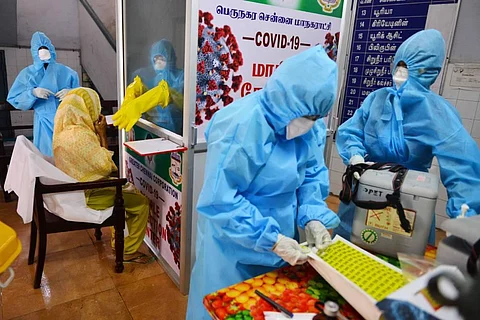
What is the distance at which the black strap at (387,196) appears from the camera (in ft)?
3.68

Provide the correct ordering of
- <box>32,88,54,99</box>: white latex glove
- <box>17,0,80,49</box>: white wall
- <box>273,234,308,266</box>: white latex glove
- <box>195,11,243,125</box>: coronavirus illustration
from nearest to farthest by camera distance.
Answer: <box>273,234,308,266</box>: white latex glove, <box>195,11,243,125</box>: coronavirus illustration, <box>32,88,54,99</box>: white latex glove, <box>17,0,80,49</box>: white wall

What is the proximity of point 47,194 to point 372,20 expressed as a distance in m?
3.09

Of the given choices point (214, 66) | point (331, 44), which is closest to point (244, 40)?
point (214, 66)

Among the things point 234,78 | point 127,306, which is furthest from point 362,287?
point 127,306

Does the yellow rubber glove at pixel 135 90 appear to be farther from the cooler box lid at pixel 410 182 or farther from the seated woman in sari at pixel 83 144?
the cooler box lid at pixel 410 182

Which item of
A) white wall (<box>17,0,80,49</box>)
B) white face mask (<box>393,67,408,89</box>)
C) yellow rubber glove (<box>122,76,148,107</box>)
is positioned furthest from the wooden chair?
white wall (<box>17,0,80,49</box>)

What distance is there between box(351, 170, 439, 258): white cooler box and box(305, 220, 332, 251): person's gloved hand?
14 centimetres

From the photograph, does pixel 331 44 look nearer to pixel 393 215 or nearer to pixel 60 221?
pixel 393 215

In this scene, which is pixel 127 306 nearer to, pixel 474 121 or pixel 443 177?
pixel 443 177

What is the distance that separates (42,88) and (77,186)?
4.96 feet

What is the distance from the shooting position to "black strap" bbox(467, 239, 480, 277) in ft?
2.03

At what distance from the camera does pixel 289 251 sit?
1.01 metres

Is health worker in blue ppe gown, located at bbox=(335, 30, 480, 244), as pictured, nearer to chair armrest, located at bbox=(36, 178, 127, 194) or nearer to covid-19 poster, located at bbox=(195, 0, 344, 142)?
covid-19 poster, located at bbox=(195, 0, 344, 142)

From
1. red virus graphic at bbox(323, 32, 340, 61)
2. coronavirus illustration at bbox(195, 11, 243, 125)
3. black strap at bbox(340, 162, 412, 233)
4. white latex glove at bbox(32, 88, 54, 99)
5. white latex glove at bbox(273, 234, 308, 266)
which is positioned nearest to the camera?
white latex glove at bbox(273, 234, 308, 266)
